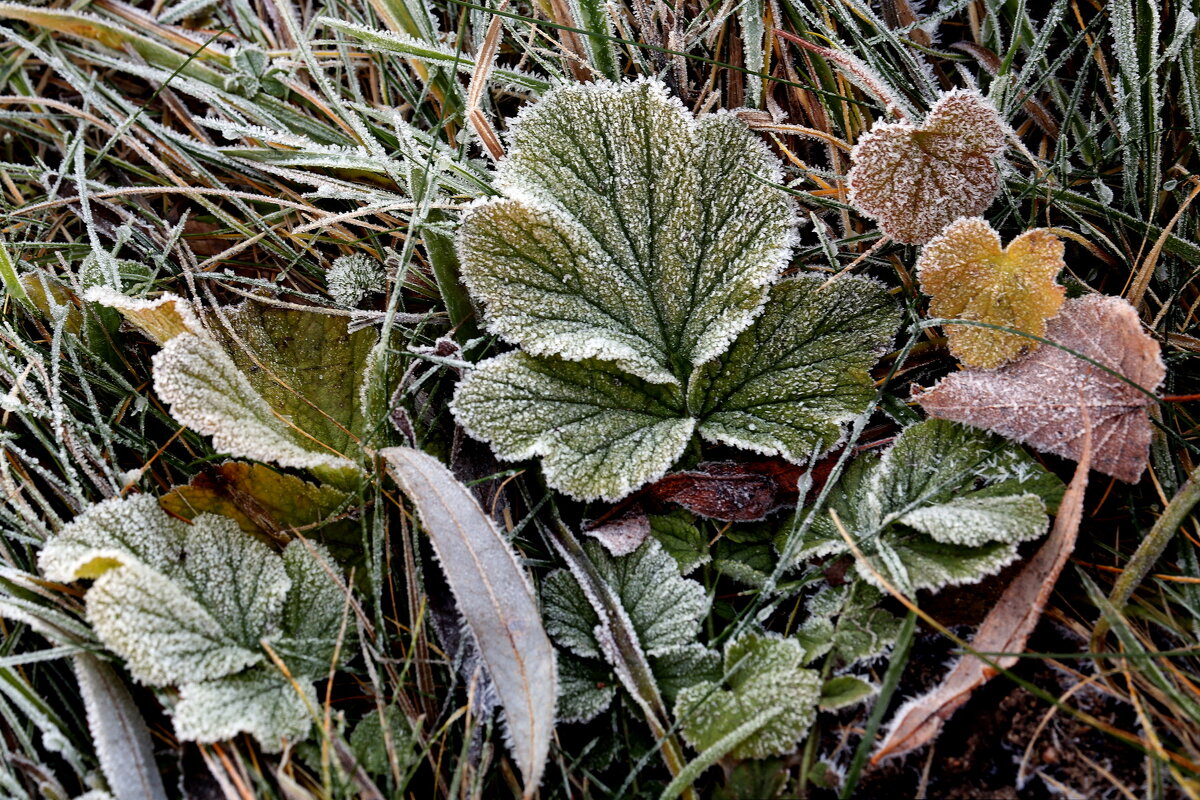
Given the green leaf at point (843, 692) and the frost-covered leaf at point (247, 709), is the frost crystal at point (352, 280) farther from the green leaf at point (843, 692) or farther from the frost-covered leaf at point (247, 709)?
the green leaf at point (843, 692)

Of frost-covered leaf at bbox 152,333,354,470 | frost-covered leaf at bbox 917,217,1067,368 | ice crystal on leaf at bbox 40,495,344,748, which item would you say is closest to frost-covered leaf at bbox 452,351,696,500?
frost-covered leaf at bbox 152,333,354,470

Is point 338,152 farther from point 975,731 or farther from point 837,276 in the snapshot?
point 975,731

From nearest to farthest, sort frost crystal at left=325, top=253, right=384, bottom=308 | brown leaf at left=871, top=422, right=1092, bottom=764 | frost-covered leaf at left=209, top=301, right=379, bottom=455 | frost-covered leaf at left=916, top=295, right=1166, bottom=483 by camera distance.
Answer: brown leaf at left=871, top=422, right=1092, bottom=764
frost-covered leaf at left=916, top=295, right=1166, bottom=483
frost-covered leaf at left=209, top=301, right=379, bottom=455
frost crystal at left=325, top=253, right=384, bottom=308

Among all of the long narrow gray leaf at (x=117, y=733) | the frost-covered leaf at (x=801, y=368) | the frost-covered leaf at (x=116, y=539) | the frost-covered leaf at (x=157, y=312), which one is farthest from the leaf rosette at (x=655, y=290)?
the long narrow gray leaf at (x=117, y=733)

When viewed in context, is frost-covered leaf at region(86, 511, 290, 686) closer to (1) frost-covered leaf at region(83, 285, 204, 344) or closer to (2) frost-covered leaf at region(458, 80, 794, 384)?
(1) frost-covered leaf at region(83, 285, 204, 344)

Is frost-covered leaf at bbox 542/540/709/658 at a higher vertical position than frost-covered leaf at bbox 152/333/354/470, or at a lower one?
lower

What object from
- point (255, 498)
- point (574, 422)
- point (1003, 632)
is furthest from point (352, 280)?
point (1003, 632)

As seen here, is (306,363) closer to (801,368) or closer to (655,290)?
(655,290)
